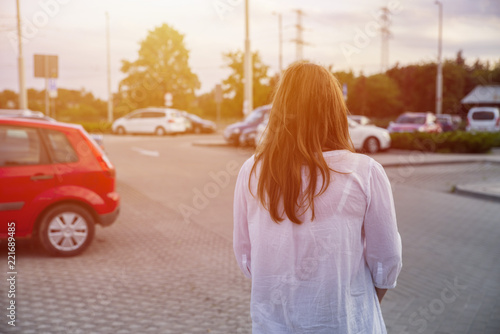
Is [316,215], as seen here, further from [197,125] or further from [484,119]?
[197,125]

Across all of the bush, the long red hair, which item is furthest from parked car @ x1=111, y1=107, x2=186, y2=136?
the long red hair

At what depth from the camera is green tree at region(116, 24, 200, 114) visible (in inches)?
2002

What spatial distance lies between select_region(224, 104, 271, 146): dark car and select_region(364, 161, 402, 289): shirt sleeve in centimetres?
2233

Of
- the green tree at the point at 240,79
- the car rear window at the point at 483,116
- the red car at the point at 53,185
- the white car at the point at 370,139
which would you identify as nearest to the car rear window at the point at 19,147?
the red car at the point at 53,185

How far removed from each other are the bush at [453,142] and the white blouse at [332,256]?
22092mm

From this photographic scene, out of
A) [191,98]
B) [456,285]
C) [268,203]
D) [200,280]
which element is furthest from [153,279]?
[191,98]

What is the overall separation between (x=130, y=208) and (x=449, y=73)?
195 ft

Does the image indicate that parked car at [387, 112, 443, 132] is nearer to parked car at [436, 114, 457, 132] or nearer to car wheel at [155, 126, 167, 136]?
parked car at [436, 114, 457, 132]

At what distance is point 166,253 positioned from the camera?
7.09 m

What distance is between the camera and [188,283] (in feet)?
19.0

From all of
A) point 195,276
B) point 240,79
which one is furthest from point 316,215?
point 240,79

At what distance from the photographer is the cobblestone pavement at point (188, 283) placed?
15.4ft

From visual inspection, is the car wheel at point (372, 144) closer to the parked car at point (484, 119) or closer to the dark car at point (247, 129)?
the dark car at point (247, 129)

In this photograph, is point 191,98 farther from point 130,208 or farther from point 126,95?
point 130,208
